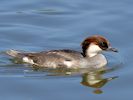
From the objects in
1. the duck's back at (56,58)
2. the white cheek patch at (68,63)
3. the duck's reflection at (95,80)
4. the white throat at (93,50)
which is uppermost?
the white throat at (93,50)

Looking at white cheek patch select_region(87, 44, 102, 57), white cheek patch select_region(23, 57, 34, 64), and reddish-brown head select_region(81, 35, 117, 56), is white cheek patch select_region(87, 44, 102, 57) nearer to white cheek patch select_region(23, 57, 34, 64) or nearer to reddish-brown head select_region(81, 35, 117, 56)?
reddish-brown head select_region(81, 35, 117, 56)

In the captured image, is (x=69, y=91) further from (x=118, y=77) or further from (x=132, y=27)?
(x=132, y=27)

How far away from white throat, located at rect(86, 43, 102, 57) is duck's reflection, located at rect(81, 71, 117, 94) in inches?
18.7

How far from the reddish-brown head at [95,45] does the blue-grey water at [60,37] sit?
1.65ft

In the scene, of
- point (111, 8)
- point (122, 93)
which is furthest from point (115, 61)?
point (111, 8)

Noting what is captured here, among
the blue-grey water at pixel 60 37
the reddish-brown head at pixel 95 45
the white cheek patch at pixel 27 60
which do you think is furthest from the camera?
the white cheek patch at pixel 27 60

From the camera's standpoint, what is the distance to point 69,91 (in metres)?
12.3

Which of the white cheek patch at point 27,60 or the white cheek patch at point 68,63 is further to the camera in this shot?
the white cheek patch at point 27,60

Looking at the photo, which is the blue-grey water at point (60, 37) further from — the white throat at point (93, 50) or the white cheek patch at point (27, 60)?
the white throat at point (93, 50)

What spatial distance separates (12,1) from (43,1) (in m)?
0.89

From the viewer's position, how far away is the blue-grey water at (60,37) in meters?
12.3

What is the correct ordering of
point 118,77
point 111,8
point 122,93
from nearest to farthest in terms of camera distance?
point 122,93
point 118,77
point 111,8

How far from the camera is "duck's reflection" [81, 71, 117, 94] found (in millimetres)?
12820

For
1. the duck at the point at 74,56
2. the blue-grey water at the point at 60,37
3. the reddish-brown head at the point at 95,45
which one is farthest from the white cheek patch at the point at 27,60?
the reddish-brown head at the point at 95,45
